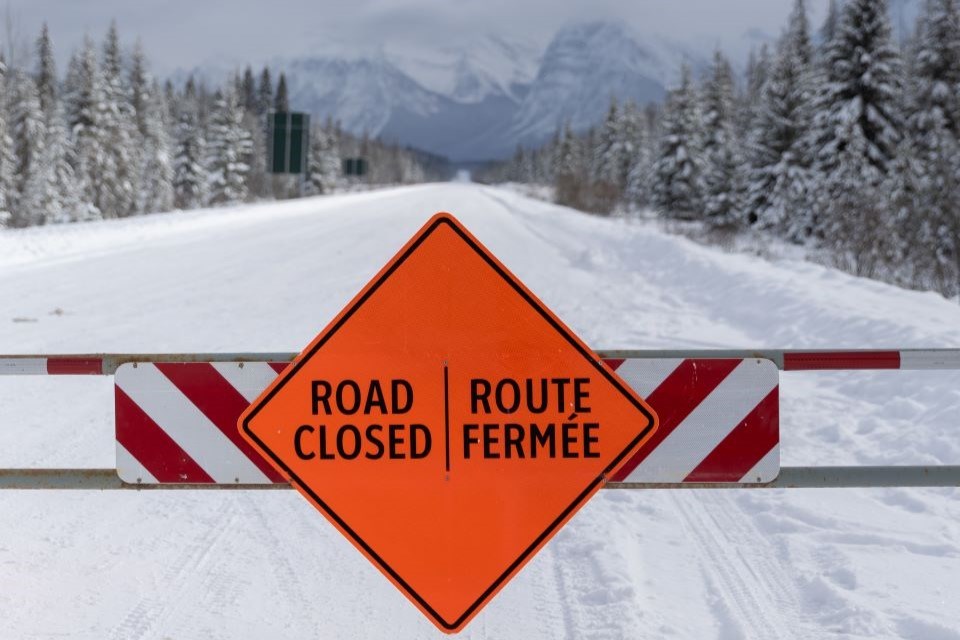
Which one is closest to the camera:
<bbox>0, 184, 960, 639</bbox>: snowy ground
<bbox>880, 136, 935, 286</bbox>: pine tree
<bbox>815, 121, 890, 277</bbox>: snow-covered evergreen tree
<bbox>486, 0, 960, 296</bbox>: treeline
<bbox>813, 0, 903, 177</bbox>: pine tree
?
<bbox>0, 184, 960, 639</bbox>: snowy ground

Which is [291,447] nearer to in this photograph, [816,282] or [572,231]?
[816,282]

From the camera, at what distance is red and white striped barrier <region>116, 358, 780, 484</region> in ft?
9.50

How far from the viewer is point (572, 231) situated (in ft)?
90.4

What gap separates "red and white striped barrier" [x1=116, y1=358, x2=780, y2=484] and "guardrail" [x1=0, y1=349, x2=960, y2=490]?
28 mm

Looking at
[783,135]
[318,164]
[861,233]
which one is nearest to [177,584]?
[861,233]

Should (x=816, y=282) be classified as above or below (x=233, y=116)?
below

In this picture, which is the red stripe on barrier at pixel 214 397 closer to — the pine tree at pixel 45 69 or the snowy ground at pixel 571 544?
the snowy ground at pixel 571 544

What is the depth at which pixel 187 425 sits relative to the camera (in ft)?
9.62

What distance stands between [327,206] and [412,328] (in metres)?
41.1

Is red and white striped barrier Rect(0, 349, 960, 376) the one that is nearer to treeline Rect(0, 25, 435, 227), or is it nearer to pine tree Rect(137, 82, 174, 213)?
treeline Rect(0, 25, 435, 227)

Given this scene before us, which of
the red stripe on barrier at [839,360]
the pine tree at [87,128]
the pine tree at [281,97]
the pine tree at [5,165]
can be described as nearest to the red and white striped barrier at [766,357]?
the red stripe on barrier at [839,360]

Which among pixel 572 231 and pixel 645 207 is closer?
pixel 572 231

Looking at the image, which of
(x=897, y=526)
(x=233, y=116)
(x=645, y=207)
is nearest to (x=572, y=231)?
(x=897, y=526)

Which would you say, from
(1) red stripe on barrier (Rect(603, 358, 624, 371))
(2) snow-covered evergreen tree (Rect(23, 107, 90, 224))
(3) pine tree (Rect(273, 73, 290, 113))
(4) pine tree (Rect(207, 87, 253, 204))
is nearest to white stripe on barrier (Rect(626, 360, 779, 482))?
(1) red stripe on barrier (Rect(603, 358, 624, 371))
